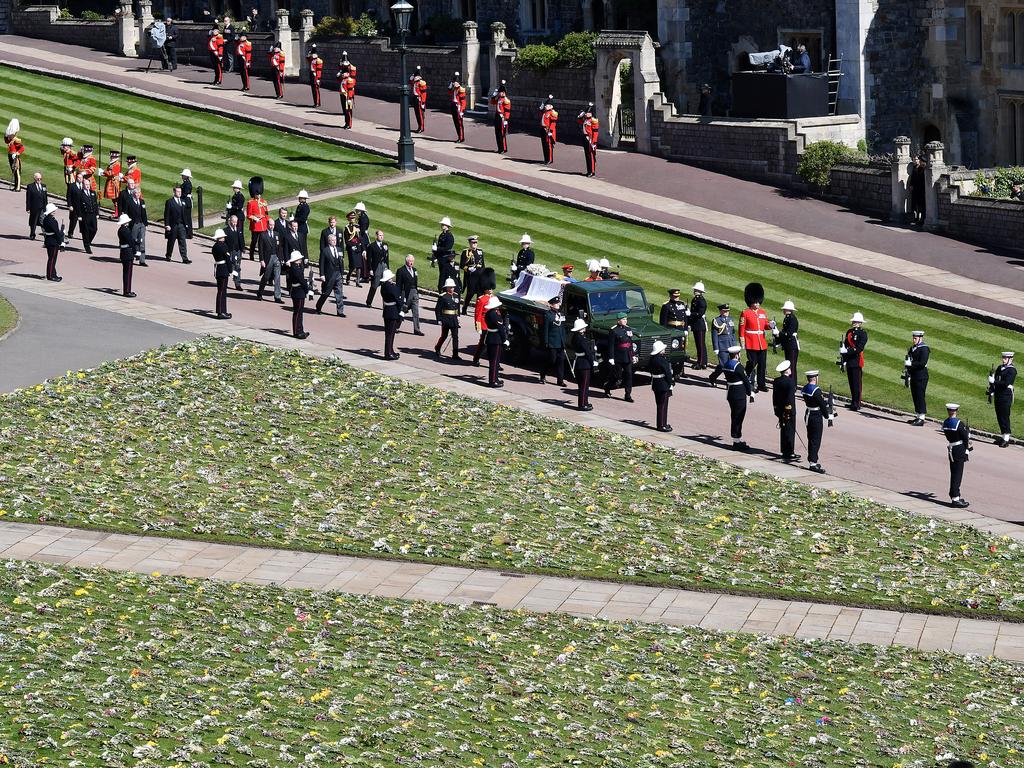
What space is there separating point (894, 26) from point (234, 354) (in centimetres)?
2864

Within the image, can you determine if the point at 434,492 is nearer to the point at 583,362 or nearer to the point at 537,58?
the point at 583,362

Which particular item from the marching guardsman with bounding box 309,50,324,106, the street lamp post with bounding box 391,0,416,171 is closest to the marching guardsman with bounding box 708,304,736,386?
the street lamp post with bounding box 391,0,416,171

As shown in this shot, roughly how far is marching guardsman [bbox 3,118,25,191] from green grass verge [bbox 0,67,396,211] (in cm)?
83

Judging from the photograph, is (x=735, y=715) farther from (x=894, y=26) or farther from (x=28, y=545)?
(x=894, y=26)

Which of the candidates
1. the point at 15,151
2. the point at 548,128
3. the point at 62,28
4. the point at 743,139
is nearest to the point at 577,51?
the point at 548,128

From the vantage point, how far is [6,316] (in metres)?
34.1

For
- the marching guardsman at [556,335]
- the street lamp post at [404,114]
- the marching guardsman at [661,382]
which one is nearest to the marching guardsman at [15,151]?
the street lamp post at [404,114]

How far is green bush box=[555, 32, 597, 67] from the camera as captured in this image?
174 ft

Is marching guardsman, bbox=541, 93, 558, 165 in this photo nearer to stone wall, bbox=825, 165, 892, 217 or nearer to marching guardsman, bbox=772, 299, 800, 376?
stone wall, bbox=825, 165, 892, 217

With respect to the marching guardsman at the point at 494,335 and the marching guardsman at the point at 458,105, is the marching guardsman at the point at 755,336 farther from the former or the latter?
the marching guardsman at the point at 458,105

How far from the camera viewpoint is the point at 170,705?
1758 centimetres

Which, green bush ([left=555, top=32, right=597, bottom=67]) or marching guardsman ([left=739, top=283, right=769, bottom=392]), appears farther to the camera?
green bush ([left=555, top=32, right=597, bottom=67])

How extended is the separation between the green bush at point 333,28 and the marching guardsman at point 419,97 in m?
8.16

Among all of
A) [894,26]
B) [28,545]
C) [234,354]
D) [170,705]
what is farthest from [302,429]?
[894,26]
